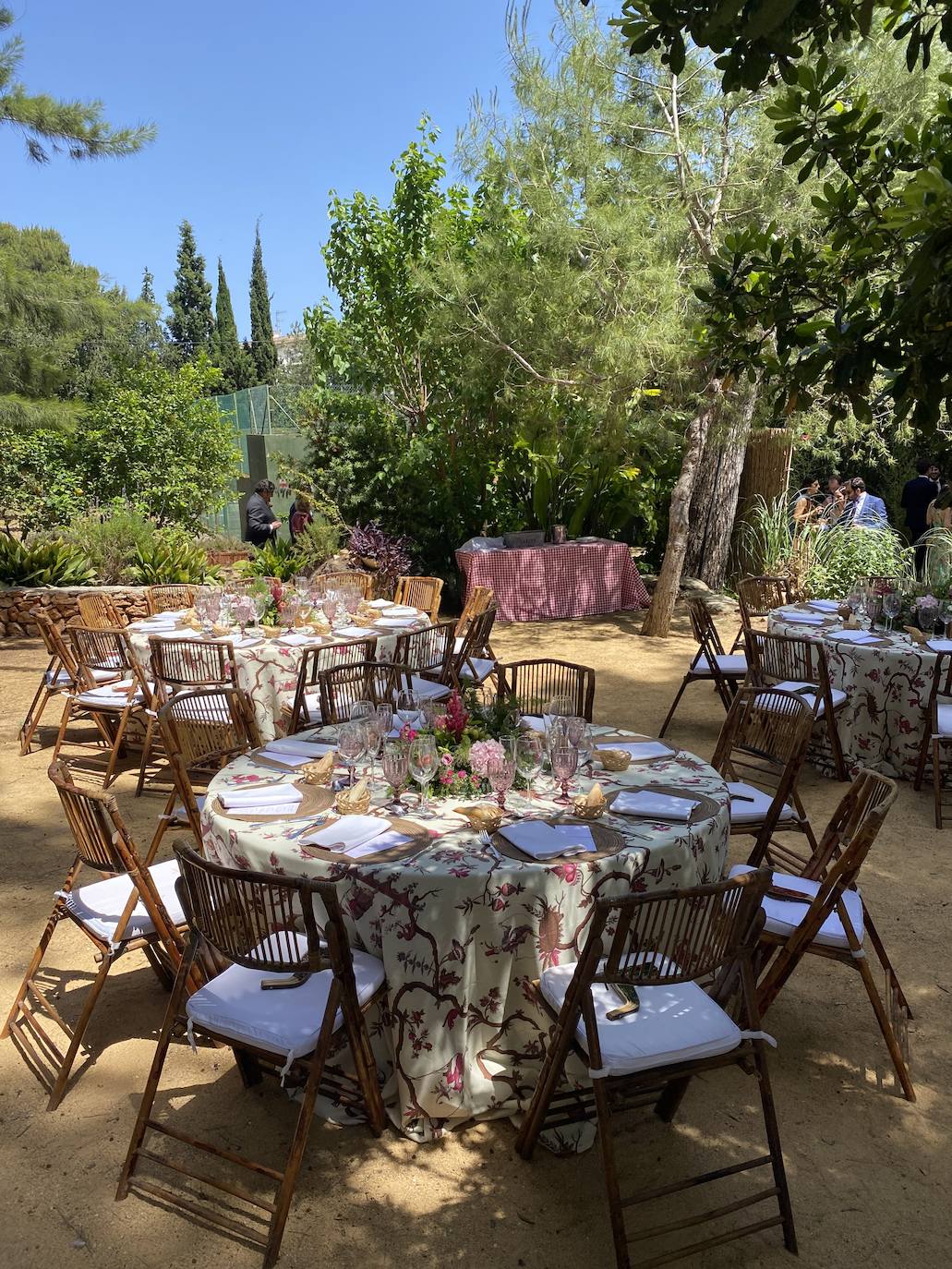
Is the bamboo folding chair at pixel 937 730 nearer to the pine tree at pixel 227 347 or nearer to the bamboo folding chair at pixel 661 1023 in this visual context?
the bamboo folding chair at pixel 661 1023

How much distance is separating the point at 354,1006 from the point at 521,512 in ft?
35.4

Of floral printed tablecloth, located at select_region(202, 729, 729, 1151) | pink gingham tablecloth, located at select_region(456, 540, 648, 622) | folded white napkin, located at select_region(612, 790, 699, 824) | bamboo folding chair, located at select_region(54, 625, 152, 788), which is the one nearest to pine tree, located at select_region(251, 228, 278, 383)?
pink gingham tablecloth, located at select_region(456, 540, 648, 622)

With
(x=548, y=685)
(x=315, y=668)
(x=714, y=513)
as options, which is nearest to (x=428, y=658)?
(x=315, y=668)

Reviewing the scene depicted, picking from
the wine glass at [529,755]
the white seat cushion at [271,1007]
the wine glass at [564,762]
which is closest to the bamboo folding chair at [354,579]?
the wine glass at [529,755]

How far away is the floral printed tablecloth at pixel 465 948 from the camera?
2.44 meters

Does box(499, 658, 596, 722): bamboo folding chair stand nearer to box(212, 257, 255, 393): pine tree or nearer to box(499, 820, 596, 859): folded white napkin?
box(499, 820, 596, 859): folded white napkin

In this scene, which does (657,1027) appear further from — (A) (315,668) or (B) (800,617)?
(B) (800,617)

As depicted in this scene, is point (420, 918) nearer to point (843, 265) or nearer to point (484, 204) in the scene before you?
point (843, 265)

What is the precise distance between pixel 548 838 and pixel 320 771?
0.89m

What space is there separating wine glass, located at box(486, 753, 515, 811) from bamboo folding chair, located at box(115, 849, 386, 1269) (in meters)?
0.65

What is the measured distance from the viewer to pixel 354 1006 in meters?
2.29

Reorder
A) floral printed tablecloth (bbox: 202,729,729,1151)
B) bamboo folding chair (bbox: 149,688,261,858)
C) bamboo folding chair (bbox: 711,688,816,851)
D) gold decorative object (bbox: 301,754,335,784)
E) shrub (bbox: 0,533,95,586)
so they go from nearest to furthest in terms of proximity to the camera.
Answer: floral printed tablecloth (bbox: 202,729,729,1151) < gold decorative object (bbox: 301,754,335,784) < bamboo folding chair (bbox: 711,688,816,851) < bamboo folding chair (bbox: 149,688,261,858) < shrub (bbox: 0,533,95,586)

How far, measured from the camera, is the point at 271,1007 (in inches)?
91.1

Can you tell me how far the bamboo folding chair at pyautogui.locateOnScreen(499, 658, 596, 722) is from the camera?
14.0 ft
